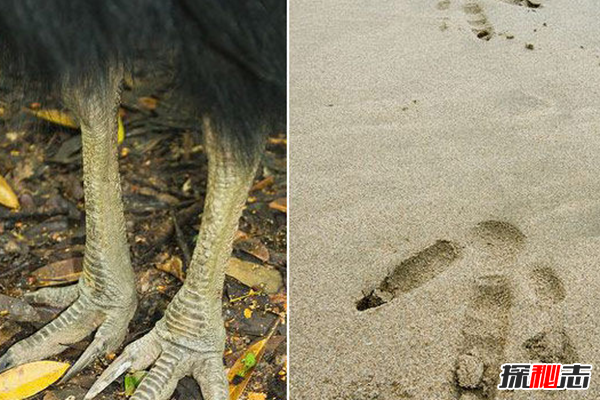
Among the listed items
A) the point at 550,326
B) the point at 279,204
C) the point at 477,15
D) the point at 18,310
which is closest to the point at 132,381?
the point at 18,310

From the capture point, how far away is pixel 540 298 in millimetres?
1700

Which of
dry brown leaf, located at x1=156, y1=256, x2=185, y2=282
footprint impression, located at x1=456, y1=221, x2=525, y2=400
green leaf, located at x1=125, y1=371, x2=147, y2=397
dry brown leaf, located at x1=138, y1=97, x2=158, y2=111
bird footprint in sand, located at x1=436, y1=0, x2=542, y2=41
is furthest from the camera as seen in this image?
bird footprint in sand, located at x1=436, y1=0, x2=542, y2=41

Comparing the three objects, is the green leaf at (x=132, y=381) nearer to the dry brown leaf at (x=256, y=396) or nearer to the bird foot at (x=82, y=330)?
the bird foot at (x=82, y=330)

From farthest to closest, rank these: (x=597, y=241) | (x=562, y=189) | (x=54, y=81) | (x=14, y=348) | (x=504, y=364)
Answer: (x=562, y=189) → (x=597, y=241) → (x=14, y=348) → (x=504, y=364) → (x=54, y=81)

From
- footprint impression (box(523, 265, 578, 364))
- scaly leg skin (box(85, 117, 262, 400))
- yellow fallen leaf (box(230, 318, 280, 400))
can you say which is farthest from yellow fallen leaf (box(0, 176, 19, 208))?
footprint impression (box(523, 265, 578, 364))

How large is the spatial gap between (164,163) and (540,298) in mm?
1029

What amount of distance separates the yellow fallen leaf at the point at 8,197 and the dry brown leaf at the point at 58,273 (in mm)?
242

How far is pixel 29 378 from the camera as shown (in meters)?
1.65

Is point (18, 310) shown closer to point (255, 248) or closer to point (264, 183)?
point (255, 248)

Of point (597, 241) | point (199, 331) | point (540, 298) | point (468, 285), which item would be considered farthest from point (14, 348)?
point (597, 241)

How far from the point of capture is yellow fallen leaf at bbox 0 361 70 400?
164 cm

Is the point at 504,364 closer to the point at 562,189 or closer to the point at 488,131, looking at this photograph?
the point at 562,189

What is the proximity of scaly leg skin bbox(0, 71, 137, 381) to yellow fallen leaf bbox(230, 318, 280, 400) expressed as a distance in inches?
9.4

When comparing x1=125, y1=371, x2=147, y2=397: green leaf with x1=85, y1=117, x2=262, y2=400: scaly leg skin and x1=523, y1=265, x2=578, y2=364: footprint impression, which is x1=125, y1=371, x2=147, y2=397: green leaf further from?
x1=523, y1=265, x2=578, y2=364: footprint impression
